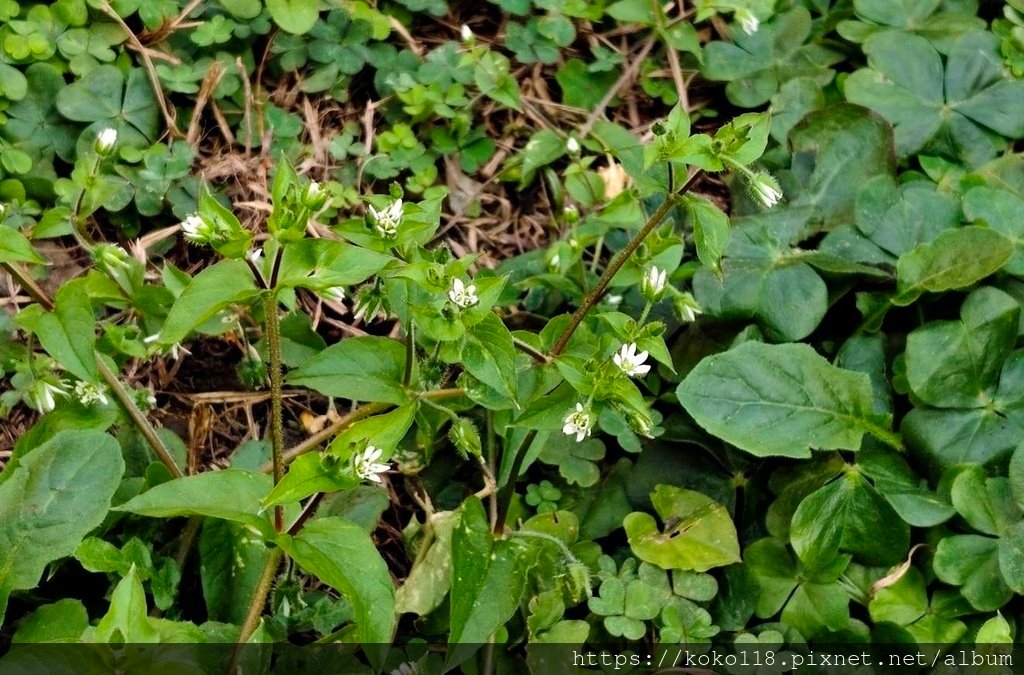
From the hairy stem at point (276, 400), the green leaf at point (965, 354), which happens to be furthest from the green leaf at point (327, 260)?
the green leaf at point (965, 354)

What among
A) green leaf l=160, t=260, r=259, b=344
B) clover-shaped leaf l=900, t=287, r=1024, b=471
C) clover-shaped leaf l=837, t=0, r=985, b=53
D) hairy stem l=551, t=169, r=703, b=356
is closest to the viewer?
green leaf l=160, t=260, r=259, b=344

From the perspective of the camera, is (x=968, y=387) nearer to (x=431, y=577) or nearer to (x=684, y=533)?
(x=684, y=533)

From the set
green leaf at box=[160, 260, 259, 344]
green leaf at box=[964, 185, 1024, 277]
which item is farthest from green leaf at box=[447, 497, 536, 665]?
green leaf at box=[964, 185, 1024, 277]

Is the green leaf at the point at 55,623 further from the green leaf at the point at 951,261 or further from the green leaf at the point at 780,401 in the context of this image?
the green leaf at the point at 951,261

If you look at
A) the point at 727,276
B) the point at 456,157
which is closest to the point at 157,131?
the point at 456,157

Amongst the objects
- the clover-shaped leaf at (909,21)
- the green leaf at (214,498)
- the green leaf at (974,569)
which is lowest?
the green leaf at (974,569)

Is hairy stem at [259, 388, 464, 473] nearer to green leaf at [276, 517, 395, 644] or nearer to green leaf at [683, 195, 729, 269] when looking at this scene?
green leaf at [276, 517, 395, 644]

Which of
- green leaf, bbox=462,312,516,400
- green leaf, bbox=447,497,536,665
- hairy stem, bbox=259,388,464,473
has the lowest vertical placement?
green leaf, bbox=447,497,536,665
